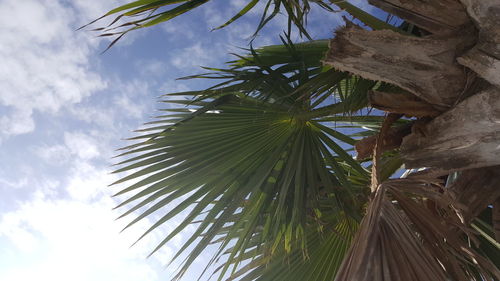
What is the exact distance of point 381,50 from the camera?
5.10ft

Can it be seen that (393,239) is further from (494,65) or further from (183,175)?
(183,175)

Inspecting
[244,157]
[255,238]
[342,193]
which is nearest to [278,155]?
[244,157]

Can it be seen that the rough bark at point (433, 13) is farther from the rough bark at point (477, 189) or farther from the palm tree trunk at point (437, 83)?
the rough bark at point (477, 189)

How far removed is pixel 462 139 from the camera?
5.27 feet

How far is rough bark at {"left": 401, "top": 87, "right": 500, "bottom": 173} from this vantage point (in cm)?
150

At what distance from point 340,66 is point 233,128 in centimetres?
98

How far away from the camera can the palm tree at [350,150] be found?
1535 millimetres

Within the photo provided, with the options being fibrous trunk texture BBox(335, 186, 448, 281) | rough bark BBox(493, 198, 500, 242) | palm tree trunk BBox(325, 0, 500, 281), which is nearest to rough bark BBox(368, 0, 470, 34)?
palm tree trunk BBox(325, 0, 500, 281)

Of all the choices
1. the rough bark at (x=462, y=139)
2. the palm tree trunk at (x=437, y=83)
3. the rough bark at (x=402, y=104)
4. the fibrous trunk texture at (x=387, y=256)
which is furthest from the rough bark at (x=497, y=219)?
the fibrous trunk texture at (x=387, y=256)

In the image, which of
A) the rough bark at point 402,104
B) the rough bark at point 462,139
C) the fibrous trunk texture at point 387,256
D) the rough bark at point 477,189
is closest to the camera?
the fibrous trunk texture at point 387,256

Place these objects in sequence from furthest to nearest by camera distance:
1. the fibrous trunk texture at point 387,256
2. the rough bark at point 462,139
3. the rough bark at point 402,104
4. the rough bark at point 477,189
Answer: the rough bark at point 477,189 → the rough bark at point 402,104 → the rough bark at point 462,139 → the fibrous trunk texture at point 387,256

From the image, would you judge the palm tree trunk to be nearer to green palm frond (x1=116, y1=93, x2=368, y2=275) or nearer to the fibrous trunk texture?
the fibrous trunk texture

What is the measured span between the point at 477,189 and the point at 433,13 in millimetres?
856

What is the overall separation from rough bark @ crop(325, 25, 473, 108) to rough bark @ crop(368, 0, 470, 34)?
0.17ft
